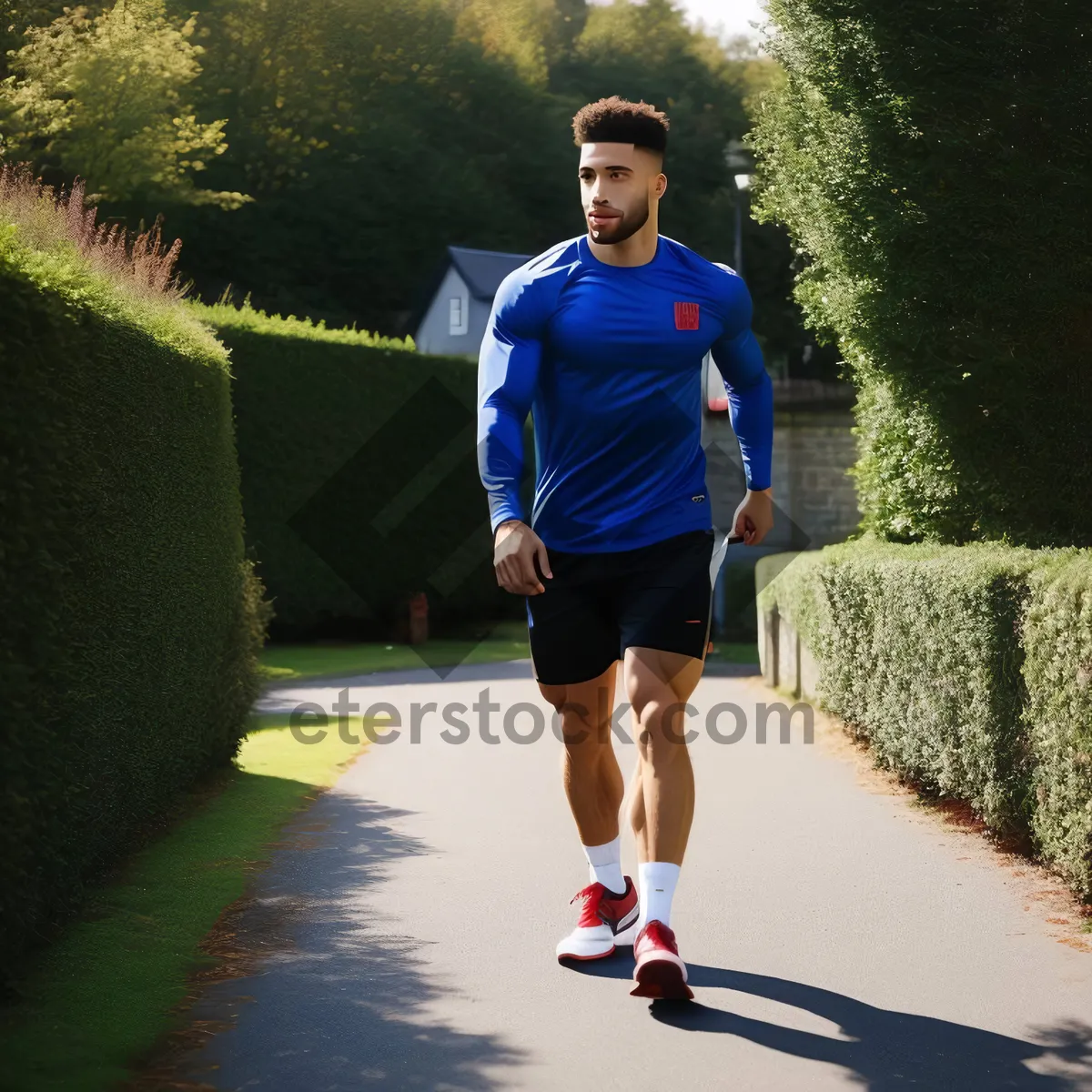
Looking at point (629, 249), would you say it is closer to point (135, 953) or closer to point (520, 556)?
point (520, 556)

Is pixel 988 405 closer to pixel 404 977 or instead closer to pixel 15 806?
pixel 404 977

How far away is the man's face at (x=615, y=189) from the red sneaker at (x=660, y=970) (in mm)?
2262

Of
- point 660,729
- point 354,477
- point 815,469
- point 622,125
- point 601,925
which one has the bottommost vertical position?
point 601,925

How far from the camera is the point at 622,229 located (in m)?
5.01

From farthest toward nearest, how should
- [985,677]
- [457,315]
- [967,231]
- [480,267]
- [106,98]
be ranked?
1. [457,315]
2. [480,267]
3. [106,98]
4. [967,231]
5. [985,677]

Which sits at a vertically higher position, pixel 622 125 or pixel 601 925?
pixel 622 125

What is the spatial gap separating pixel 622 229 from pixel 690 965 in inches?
96.8

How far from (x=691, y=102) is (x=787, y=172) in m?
41.1

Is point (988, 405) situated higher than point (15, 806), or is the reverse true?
point (988, 405)

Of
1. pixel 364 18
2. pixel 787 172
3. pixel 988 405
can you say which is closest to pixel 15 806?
pixel 988 405

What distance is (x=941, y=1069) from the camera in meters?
3.97

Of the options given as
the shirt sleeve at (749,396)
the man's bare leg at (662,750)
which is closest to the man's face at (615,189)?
the shirt sleeve at (749,396)

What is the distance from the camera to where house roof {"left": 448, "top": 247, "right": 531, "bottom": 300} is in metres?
44.9

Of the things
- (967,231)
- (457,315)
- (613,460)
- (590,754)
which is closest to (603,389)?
(613,460)
